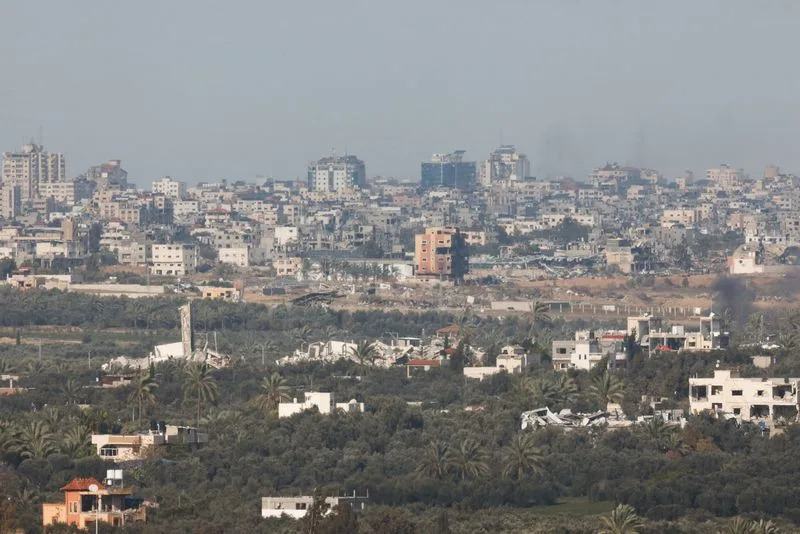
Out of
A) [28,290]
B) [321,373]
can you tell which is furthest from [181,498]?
[28,290]

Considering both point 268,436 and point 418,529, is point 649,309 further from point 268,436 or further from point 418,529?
point 418,529

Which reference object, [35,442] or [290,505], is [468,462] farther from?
[35,442]

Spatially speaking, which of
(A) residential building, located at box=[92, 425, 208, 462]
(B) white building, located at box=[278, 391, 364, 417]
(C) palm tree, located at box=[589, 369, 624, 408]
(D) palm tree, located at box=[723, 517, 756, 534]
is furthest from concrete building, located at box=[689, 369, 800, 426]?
(D) palm tree, located at box=[723, 517, 756, 534]

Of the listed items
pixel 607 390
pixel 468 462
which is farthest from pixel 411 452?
pixel 607 390

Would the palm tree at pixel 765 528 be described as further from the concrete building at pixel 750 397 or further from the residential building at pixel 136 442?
A: the concrete building at pixel 750 397

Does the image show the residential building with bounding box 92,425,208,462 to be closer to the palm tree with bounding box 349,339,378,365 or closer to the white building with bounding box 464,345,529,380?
the white building with bounding box 464,345,529,380

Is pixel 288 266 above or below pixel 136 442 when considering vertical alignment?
below
